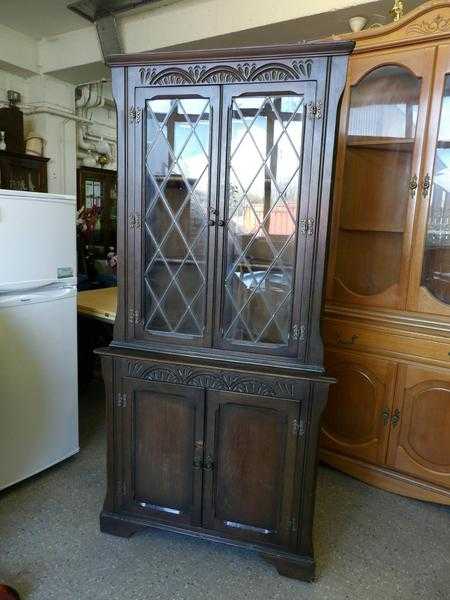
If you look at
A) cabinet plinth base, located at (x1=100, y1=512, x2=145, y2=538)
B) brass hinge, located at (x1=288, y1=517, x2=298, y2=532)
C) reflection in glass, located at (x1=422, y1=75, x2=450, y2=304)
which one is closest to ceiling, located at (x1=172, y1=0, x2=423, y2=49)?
reflection in glass, located at (x1=422, y1=75, x2=450, y2=304)

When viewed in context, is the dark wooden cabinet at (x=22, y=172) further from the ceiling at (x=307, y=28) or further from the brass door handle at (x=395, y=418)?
the brass door handle at (x=395, y=418)

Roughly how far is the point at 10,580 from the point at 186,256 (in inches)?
54.0

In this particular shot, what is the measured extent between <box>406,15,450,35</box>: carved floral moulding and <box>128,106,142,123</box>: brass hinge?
126 centimetres

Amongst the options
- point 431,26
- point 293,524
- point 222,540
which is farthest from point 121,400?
point 431,26

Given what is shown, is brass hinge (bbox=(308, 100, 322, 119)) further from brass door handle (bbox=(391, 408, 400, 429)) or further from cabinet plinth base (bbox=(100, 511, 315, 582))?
cabinet plinth base (bbox=(100, 511, 315, 582))

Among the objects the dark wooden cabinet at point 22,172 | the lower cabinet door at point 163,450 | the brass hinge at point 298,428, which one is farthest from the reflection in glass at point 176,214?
the dark wooden cabinet at point 22,172

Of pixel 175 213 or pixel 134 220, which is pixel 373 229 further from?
pixel 134 220

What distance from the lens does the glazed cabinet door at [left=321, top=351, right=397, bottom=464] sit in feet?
6.93

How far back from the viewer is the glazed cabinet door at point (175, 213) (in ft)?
4.91

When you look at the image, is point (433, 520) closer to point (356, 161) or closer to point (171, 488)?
point (171, 488)

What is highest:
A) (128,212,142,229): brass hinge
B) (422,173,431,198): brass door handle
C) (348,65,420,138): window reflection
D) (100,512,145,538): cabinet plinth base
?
(348,65,420,138): window reflection

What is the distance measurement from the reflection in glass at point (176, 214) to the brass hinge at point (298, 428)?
19.0 inches

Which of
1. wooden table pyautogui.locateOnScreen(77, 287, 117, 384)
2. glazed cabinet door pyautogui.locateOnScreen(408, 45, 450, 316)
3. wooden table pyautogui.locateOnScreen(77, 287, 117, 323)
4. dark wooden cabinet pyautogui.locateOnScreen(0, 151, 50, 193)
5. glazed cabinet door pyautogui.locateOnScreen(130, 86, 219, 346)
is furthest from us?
dark wooden cabinet pyautogui.locateOnScreen(0, 151, 50, 193)

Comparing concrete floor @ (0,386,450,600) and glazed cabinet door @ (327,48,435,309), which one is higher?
glazed cabinet door @ (327,48,435,309)
